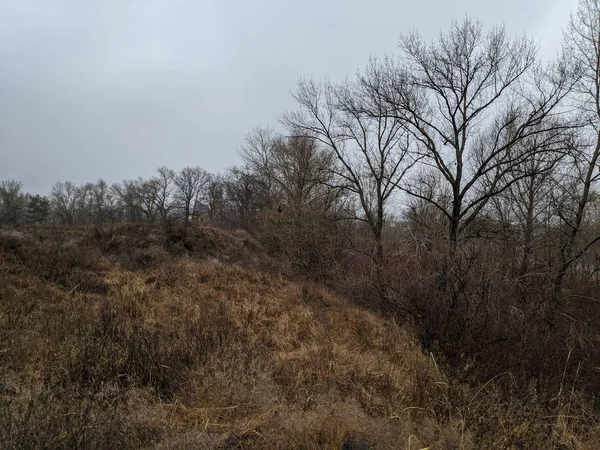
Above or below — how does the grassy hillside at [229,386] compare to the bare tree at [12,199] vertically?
below

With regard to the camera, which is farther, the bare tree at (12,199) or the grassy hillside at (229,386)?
the bare tree at (12,199)

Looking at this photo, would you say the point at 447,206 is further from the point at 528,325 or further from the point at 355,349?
the point at 355,349

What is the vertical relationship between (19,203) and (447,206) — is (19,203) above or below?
above

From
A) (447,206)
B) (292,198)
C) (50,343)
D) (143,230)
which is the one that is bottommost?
(50,343)

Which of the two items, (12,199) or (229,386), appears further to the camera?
(12,199)

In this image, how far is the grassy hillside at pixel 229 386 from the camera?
343cm

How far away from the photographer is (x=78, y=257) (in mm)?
12109

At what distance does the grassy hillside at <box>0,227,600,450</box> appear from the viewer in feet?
11.2

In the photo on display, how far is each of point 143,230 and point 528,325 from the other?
16.7 metres

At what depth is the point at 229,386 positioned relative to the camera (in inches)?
175

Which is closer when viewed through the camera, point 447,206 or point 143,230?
point 447,206

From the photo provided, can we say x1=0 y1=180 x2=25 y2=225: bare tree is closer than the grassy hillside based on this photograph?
No

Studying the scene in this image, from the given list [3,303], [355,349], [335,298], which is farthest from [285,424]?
[335,298]

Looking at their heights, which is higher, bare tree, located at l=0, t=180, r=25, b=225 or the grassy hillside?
bare tree, located at l=0, t=180, r=25, b=225
